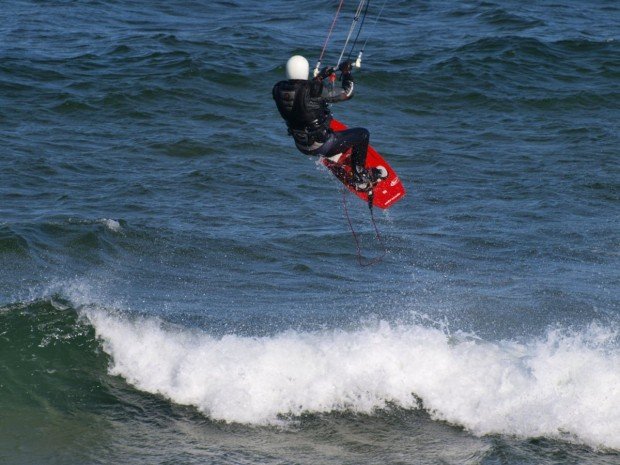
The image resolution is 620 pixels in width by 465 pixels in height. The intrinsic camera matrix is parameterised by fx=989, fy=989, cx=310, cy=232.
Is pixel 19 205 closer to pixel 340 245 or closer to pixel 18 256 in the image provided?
pixel 18 256

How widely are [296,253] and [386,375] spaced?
13.6ft

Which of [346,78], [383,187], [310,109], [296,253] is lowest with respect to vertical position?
[296,253]

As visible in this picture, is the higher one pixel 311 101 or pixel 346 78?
pixel 346 78

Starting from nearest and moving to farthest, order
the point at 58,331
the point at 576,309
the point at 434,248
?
the point at 58,331
the point at 576,309
the point at 434,248

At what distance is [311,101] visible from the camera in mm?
10180

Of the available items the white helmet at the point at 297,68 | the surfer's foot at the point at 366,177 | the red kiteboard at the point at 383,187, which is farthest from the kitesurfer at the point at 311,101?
the red kiteboard at the point at 383,187

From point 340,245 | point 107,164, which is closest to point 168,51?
point 107,164

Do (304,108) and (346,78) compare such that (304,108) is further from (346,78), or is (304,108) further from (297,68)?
(346,78)

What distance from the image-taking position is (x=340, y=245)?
47.5 feet

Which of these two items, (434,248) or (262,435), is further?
(434,248)

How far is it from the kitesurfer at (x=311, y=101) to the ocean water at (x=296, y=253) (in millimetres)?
2124

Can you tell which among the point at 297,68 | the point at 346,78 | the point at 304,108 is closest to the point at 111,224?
the point at 304,108

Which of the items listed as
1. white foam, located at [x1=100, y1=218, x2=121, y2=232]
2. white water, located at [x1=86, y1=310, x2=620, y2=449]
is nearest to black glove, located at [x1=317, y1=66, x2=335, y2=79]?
white water, located at [x1=86, y1=310, x2=620, y2=449]

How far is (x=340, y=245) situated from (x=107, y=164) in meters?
5.01
